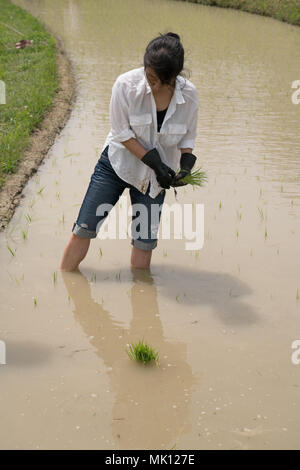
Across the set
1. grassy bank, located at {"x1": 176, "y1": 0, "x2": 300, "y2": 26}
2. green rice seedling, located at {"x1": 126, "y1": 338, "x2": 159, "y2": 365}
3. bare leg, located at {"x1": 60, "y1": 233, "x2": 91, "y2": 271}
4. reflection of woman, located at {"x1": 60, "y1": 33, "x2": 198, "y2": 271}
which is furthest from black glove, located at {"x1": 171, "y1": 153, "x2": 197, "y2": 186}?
grassy bank, located at {"x1": 176, "y1": 0, "x2": 300, "y2": 26}

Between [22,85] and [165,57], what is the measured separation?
5812mm

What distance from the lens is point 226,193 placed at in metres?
5.64

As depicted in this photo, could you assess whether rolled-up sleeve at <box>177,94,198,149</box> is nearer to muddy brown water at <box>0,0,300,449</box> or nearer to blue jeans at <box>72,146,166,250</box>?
blue jeans at <box>72,146,166,250</box>

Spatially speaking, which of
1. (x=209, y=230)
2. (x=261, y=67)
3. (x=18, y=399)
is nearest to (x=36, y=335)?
(x=18, y=399)

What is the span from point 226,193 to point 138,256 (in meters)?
1.70

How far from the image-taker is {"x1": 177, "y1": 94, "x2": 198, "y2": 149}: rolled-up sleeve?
3.69 meters

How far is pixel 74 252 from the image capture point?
13.4ft

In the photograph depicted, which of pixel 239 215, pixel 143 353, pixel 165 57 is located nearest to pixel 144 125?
pixel 165 57

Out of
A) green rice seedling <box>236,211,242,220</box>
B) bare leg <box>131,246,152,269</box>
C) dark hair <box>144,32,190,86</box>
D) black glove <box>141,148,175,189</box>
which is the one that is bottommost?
bare leg <box>131,246,152,269</box>

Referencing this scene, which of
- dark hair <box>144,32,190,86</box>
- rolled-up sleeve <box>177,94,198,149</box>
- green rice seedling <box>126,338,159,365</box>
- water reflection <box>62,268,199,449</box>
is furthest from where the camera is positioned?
rolled-up sleeve <box>177,94,198,149</box>

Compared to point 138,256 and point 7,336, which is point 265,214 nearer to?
point 138,256

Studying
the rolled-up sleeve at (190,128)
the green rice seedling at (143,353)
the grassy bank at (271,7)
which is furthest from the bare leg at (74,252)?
the grassy bank at (271,7)

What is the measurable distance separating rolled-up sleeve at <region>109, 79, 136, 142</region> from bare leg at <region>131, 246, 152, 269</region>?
0.81 m

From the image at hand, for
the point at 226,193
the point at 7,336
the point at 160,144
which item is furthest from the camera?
the point at 226,193
